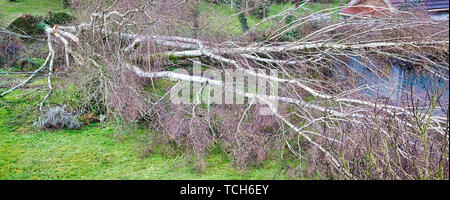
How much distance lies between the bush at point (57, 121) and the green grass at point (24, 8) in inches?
274

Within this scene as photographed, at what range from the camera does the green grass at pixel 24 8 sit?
11639mm

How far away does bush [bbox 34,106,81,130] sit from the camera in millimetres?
5730

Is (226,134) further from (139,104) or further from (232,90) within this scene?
(139,104)

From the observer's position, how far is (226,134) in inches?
209

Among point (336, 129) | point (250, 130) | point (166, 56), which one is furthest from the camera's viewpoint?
point (166, 56)

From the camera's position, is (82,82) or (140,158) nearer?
(140,158)

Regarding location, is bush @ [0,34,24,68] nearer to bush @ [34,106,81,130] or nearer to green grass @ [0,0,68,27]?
green grass @ [0,0,68,27]

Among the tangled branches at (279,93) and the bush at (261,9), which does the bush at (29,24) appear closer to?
the tangled branches at (279,93)

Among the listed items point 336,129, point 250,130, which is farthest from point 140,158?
point 336,129

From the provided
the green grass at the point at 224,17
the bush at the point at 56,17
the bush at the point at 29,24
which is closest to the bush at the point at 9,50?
the bush at the point at 29,24

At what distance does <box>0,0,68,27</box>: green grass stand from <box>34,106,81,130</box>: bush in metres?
6.95

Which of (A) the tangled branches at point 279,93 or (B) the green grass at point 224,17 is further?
(B) the green grass at point 224,17

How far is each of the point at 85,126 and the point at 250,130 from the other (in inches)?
114
